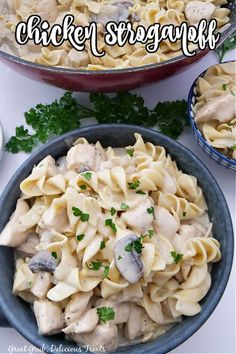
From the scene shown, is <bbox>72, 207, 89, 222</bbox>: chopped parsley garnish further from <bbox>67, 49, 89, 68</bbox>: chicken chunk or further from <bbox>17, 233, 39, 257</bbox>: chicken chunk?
<bbox>67, 49, 89, 68</bbox>: chicken chunk

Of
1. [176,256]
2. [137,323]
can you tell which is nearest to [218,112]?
[176,256]

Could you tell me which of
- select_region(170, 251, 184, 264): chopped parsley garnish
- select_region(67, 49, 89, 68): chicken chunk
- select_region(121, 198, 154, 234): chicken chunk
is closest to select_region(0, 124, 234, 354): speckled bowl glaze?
select_region(170, 251, 184, 264): chopped parsley garnish

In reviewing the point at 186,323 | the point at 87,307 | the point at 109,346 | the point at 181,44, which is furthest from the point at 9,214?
the point at 181,44

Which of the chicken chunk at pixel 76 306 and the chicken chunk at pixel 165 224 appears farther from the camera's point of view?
the chicken chunk at pixel 165 224

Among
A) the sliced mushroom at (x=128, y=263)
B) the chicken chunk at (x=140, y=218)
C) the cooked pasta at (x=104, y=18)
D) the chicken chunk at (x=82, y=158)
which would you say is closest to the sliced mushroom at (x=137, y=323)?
the sliced mushroom at (x=128, y=263)

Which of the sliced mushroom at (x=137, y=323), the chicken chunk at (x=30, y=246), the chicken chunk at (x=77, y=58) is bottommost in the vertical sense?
the sliced mushroom at (x=137, y=323)

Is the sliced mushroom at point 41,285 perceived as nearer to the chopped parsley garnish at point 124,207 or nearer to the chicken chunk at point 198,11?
the chopped parsley garnish at point 124,207
